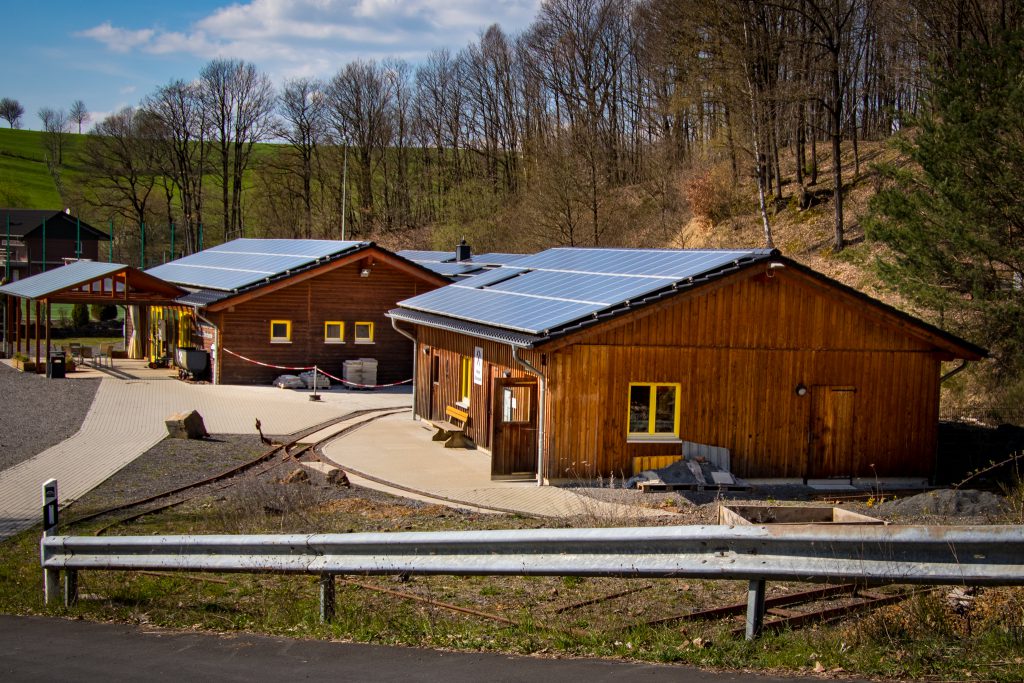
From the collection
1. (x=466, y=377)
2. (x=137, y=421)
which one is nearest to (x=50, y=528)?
(x=466, y=377)

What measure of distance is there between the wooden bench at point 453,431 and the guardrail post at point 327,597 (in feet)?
52.6

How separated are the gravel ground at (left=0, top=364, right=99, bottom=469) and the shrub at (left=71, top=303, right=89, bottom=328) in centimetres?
1989

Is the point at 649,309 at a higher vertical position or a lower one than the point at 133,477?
higher

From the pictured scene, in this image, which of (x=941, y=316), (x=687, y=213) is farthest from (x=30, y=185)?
(x=941, y=316)

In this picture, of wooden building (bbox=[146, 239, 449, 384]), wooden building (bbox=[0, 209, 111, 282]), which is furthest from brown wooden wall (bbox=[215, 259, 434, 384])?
wooden building (bbox=[0, 209, 111, 282])

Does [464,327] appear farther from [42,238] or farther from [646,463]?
[42,238]

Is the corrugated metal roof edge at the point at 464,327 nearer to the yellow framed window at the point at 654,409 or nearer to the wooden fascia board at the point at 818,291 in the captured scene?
the wooden fascia board at the point at 818,291

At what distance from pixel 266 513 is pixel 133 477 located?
652 centimetres

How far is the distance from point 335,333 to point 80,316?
28501mm

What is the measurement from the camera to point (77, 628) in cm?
755

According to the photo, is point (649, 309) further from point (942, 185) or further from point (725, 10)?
point (725, 10)

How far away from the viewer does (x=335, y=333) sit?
118 feet

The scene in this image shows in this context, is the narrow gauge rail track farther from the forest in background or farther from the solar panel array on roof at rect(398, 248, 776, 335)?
the forest in background

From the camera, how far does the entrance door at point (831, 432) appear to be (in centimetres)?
2084
